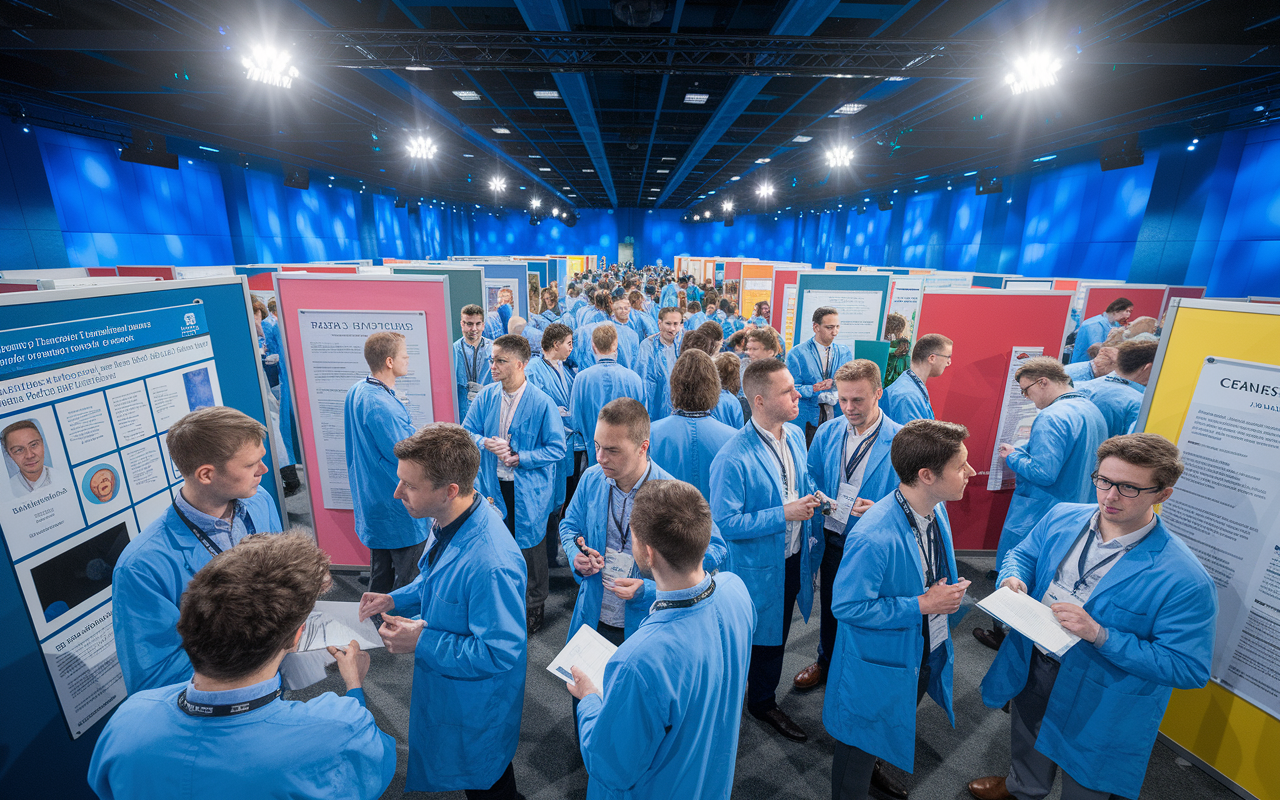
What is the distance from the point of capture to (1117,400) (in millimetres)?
3639

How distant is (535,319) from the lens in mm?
8398

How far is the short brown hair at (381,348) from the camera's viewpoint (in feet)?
10.8

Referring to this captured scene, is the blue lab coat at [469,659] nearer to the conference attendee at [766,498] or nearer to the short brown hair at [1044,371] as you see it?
the conference attendee at [766,498]

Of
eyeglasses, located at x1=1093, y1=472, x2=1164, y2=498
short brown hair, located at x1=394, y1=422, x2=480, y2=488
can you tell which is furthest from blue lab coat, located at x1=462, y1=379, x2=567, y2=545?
eyeglasses, located at x1=1093, y1=472, x2=1164, y2=498

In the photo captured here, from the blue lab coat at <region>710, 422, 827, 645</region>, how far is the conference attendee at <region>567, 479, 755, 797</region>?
43.0 inches

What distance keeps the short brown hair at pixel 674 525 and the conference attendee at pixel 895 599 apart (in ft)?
3.36

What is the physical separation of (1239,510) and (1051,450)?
1032 millimetres

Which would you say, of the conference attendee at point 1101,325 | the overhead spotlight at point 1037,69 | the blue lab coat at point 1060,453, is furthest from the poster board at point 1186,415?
the conference attendee at point 1101,325

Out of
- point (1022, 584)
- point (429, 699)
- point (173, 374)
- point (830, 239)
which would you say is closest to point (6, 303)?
point (173, 374)

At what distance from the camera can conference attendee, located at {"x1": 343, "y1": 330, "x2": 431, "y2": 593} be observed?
3254mm

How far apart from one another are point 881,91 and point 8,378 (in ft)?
36.4

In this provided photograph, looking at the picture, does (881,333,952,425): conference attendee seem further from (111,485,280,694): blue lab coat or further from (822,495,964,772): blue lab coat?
(111,485,280,694): blue lab coat

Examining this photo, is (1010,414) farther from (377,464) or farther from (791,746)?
(377,464)

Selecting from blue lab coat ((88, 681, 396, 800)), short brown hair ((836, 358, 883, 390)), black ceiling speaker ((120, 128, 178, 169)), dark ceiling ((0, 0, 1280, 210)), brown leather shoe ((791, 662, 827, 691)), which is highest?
dark ceiling ((0, 0, 1280, 210))
